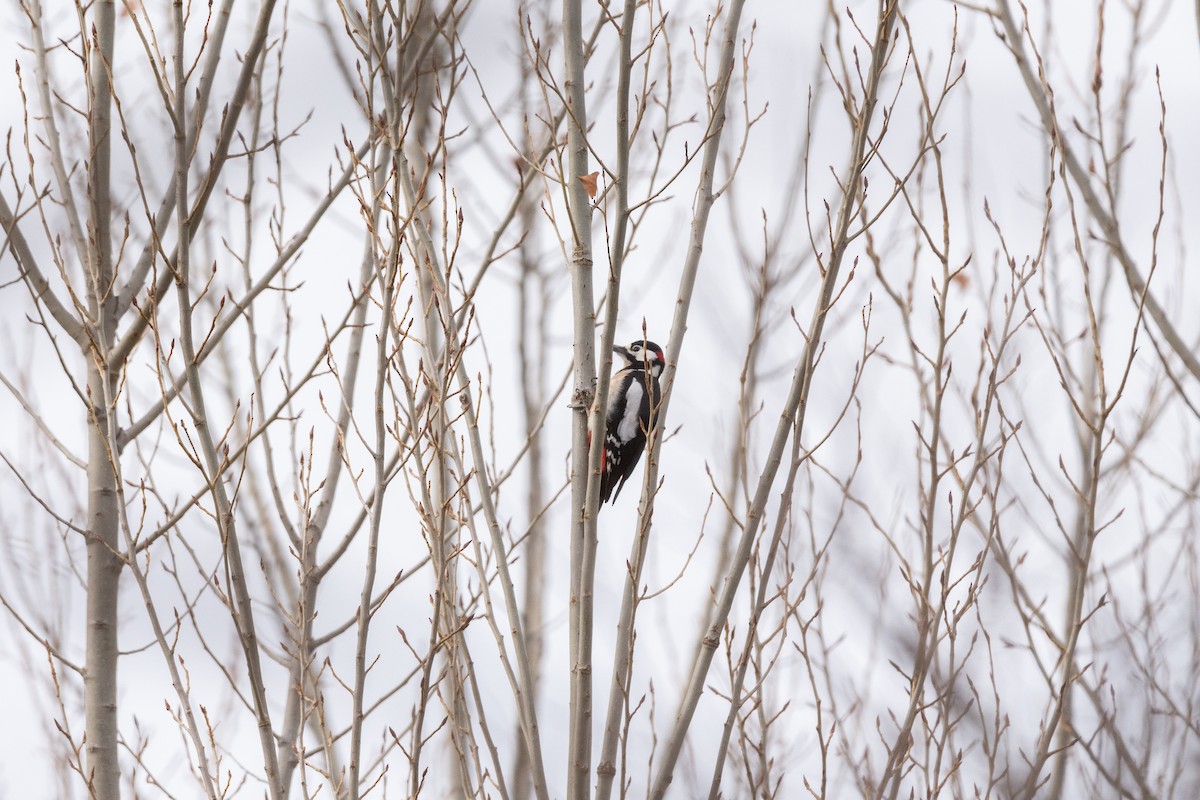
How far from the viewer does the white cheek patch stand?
281 inches

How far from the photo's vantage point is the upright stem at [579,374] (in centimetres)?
300

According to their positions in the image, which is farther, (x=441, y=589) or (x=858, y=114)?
(x=858, y=114)

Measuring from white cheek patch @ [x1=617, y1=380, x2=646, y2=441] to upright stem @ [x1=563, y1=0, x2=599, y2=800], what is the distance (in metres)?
3.83

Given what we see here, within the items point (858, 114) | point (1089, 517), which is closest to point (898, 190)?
point (858, 114)

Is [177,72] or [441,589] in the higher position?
[177,72]

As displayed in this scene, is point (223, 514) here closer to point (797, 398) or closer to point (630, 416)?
point (797, 398)

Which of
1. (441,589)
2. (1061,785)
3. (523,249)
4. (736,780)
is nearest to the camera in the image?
(441,589)

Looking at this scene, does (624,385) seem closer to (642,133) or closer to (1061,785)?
(642,133)

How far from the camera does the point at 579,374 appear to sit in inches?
127

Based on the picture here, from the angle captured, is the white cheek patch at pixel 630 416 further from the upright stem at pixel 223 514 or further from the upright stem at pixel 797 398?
the upright stem at pixel 223 514

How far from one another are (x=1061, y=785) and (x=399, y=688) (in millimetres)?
2551

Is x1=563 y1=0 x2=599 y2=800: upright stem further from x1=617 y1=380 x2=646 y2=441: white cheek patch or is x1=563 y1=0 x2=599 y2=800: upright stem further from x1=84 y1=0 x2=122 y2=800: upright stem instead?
x1=617 y1=380 x2=646 y2=441: white cheek patch

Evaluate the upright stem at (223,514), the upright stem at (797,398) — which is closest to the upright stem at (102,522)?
the upright stem at (223,514)

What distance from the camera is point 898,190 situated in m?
3.19
